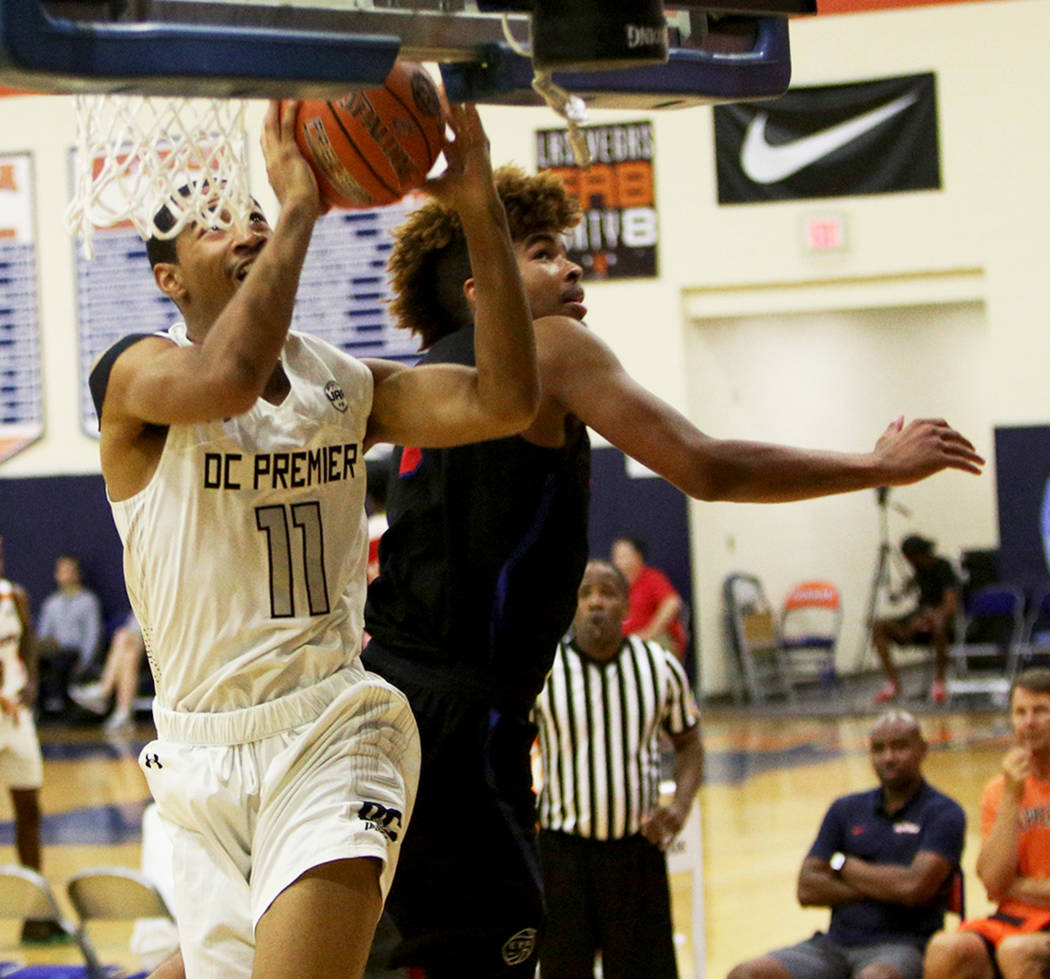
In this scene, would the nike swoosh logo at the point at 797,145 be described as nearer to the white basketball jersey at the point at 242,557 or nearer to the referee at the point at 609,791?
the referee at the point at 609,791

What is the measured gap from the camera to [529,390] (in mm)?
3006

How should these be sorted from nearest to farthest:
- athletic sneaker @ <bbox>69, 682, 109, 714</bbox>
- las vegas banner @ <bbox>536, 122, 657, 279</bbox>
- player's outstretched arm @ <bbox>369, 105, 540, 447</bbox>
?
player's outstretched arm @ <bbox>369, 105, 540, 447</bbox> → las vegas banner @ <bbox>536, 122, 657, 279</bbox> → athletic sneaker @ <bbox>69, 682, 109, 714</bbox>

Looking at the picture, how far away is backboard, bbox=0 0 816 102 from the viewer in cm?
234

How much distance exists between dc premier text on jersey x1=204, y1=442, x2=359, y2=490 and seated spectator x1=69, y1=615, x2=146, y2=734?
11.6 m

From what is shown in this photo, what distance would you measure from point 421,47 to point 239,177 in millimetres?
558

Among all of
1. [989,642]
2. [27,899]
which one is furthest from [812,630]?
[27,899]

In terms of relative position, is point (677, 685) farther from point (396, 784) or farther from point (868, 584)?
point (868, 584)

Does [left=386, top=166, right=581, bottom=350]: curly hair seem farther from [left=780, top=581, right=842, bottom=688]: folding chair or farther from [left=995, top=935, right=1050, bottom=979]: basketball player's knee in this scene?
[left=780, top=581, right=842, bottom=688]: folding chair

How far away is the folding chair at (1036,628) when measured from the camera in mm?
12914

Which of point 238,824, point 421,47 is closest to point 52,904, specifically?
point 238,824

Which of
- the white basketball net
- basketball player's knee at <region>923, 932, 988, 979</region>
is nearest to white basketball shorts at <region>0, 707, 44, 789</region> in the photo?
basketball player's knee at <region>923, 932, 988, 979</region>

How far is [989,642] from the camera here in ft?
43.7

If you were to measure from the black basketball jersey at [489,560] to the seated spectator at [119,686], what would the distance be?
11213 mm

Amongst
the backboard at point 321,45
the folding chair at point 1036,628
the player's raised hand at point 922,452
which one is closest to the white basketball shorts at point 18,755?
the player's raised hand at point 922,452
